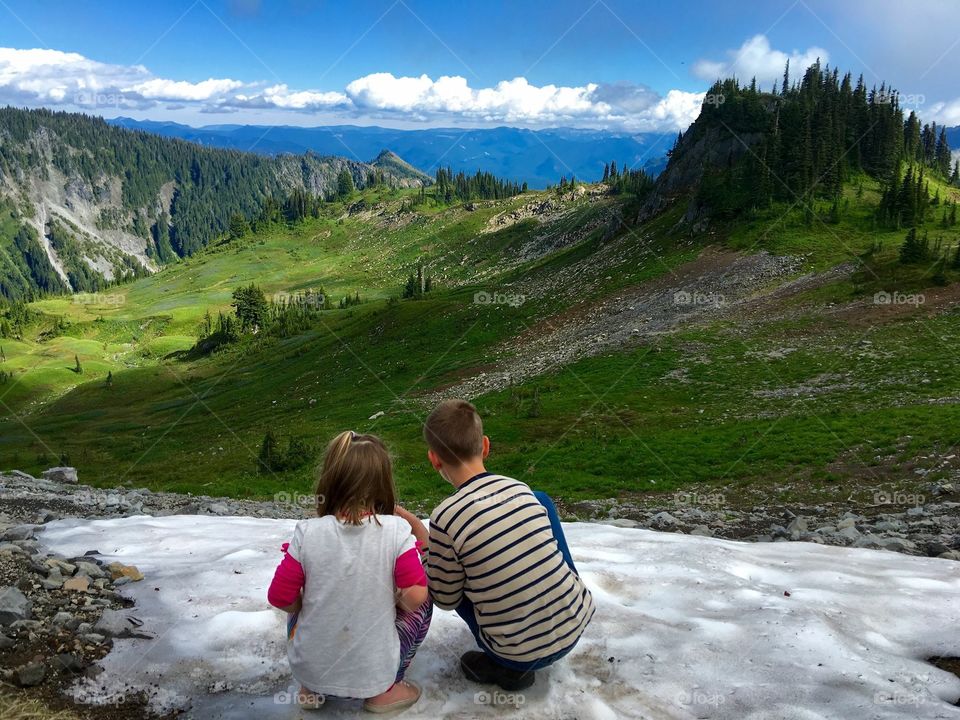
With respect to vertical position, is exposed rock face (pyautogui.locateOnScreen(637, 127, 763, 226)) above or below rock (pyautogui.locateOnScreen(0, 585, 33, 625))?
above

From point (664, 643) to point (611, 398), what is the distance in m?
27.5

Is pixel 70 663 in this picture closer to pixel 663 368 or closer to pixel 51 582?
pixel 51 582

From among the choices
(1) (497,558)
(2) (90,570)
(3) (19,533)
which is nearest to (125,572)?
(2) (90,570)

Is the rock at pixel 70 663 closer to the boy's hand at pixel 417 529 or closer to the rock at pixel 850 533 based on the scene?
the boy's hand at pixel 417 529

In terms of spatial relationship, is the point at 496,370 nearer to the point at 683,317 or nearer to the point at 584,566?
the point at 683,317

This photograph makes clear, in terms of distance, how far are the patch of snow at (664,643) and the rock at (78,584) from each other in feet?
1.90

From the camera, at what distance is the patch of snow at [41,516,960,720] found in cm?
585

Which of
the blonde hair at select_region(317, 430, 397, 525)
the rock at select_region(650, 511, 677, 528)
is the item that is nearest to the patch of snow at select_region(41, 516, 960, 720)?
the blonde hair at select_region(317, 430, 397, 525)

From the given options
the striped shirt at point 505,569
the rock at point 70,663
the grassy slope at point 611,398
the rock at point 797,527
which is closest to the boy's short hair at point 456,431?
the striped shirt at point 505,569

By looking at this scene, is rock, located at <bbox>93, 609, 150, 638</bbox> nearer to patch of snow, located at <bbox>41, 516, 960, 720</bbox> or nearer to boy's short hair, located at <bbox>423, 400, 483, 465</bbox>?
patch of snow, located at <bbox>41, 516, 960, 720</bbox>

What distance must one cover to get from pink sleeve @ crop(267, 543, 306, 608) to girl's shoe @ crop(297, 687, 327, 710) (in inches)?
38.6

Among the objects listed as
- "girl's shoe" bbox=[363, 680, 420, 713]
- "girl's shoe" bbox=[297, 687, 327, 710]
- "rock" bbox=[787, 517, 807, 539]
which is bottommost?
"rock" bbox=[787, 517, 807, 539]

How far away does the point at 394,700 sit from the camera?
5582 mm

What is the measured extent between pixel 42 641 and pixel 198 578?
2.27 metres
